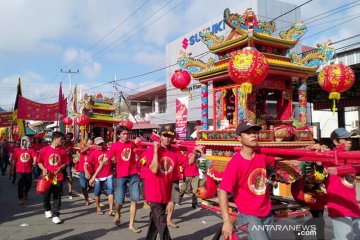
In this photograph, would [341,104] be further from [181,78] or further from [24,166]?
[24,166]

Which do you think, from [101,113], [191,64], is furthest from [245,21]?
[101,113]

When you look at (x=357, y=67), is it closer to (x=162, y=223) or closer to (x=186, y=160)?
(x=186, y=160)

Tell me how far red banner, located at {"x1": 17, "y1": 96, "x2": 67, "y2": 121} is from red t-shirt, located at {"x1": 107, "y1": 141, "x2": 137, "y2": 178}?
10.0 metres

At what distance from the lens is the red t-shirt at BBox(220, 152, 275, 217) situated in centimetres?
293

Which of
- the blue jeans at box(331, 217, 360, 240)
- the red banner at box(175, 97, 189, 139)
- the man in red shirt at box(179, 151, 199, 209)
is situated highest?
the red banner at box(175, 97, 189, 139)

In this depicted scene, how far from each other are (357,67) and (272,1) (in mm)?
12457

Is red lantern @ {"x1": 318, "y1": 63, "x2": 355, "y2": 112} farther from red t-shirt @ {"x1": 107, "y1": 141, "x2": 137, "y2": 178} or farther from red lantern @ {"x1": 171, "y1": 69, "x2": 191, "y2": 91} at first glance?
red t-shirt @ {"x1": 107, "y1": 141, "x2": 137, "y2": 178}

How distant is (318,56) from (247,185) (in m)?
4.99

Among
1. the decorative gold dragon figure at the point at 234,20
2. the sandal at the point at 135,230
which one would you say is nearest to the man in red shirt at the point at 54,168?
the sandal at the point at 135,230

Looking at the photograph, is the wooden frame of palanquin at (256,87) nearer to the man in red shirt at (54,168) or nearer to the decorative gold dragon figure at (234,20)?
the decorative gold dragon figure at (234,20)

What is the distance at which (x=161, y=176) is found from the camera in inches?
171

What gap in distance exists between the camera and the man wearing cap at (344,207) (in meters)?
3.32

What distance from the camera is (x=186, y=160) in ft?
15.2

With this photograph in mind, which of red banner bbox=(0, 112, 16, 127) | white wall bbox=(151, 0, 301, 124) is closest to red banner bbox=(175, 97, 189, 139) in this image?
white wall bbox=(151, 0, 301, 124)
